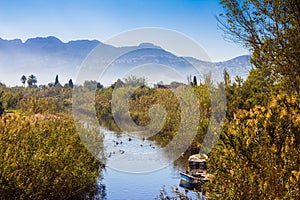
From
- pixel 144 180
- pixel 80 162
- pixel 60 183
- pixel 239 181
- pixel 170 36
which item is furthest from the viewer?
pixel 170 36

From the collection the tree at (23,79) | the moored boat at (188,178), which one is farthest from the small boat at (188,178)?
the tree at (23,79)

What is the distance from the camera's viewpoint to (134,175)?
765 inches

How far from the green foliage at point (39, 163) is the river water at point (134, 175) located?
2104 mm

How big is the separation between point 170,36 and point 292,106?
13787 millimetres

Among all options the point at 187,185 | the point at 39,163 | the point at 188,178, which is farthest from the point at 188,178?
the point at 39,163

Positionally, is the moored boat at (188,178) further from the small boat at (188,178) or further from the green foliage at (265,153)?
the green foliage at (265,153)

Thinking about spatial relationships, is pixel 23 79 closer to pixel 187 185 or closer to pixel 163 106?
pixel 163 106

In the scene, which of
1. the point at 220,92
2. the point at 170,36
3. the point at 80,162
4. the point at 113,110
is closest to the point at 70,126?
the point at 80,162

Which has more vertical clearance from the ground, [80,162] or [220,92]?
[220,92]

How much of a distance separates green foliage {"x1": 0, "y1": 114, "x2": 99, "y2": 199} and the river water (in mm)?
2104

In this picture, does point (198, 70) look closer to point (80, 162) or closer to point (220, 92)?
point (220, 92)

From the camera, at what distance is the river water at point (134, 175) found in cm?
1565

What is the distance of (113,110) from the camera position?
131 feet

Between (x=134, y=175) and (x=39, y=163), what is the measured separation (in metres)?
9.76
